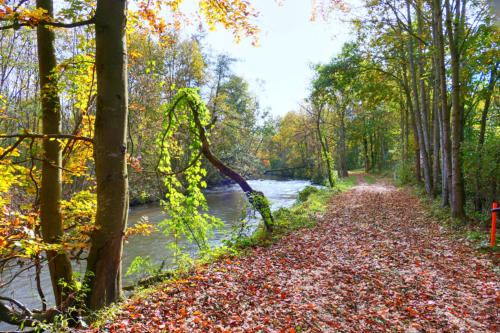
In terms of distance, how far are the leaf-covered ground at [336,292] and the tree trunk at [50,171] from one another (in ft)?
4.37

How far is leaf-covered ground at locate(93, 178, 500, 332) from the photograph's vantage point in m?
3.07

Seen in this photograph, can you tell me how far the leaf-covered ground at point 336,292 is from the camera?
307cm

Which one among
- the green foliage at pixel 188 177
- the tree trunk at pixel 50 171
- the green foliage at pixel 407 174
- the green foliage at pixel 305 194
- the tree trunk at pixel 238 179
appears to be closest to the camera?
the tree trunk at pixel 50 171

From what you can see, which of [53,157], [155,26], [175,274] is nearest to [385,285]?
[175,274]

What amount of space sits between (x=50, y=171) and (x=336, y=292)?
15.2ft

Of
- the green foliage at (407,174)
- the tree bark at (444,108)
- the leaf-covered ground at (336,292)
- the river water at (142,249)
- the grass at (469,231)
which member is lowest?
the river water at (142,249)

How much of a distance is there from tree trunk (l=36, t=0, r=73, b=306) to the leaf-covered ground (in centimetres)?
133

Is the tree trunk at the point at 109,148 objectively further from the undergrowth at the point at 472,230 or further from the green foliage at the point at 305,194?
the green foliage at the point at 305,194

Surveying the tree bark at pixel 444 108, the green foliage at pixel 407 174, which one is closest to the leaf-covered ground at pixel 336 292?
the tree bark at pixel 444 108

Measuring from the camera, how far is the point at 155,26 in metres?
4.51

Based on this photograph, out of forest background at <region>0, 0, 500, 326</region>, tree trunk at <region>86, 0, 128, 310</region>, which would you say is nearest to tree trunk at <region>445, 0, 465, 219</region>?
forest background at <region>0, 0, 500, 326</region>

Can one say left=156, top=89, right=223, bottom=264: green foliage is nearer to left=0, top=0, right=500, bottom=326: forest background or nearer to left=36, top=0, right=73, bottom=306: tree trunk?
left=0, top=0, right=500, bottom=326: forest background

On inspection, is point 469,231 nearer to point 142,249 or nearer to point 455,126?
point 455,126

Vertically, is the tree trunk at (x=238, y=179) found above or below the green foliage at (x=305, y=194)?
above
